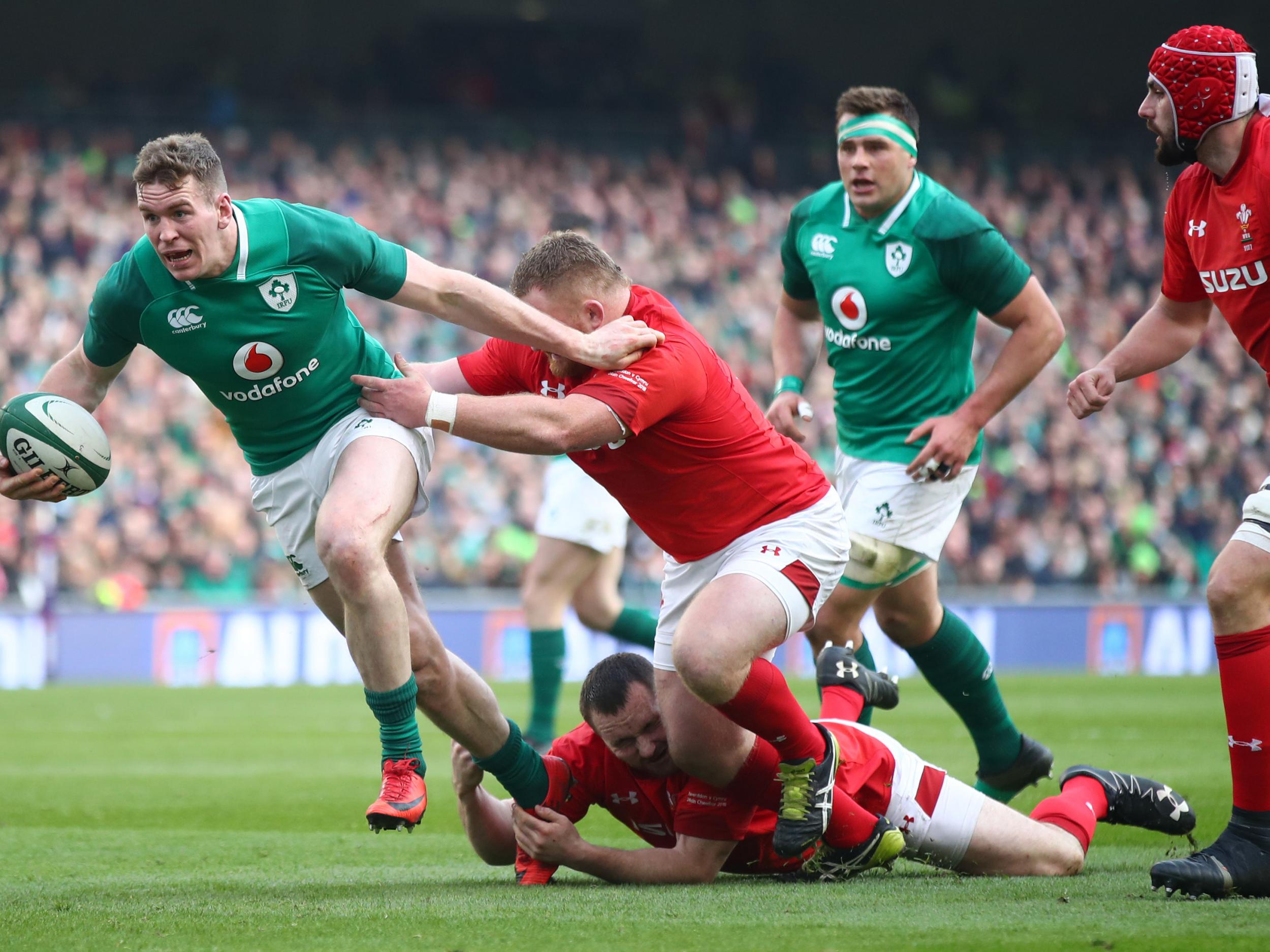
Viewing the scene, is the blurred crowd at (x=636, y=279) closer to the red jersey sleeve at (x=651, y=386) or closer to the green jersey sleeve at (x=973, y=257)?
the green jersey sleeve at (x=973, y=257)

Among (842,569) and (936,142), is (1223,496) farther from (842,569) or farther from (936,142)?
(842,569)

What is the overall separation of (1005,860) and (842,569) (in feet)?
3.56

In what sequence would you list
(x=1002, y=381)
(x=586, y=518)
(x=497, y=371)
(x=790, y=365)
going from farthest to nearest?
(x=586, y=518)
(x=790, y=365)
(x=1002, y=381)
(x=497, y=371)

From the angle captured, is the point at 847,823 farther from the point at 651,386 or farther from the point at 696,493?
the point at 651,386

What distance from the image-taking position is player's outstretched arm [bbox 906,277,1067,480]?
236 inches

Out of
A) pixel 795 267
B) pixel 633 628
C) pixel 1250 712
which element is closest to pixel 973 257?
pixel 795 267

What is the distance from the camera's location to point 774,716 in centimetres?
458

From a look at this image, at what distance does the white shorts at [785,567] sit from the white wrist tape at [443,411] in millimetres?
1007

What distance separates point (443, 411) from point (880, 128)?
102 inches

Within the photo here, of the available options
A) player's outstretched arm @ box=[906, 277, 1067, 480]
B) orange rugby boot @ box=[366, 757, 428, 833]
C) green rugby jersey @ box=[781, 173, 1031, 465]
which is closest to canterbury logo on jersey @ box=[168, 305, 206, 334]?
orange rugby boot @ box=[366, 757, 428, 833]

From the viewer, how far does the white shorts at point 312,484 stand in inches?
206

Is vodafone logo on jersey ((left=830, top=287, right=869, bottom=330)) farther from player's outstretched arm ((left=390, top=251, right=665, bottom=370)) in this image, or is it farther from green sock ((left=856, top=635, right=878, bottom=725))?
player's outstretched arm ((left=390, top=251, right=665, bottom=370))

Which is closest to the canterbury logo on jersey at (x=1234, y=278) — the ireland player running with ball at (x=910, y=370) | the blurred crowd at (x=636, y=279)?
the ireland player running with ball at (x=910, y=370)

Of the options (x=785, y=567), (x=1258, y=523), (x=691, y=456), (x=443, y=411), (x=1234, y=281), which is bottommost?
(x=785, y=567)
